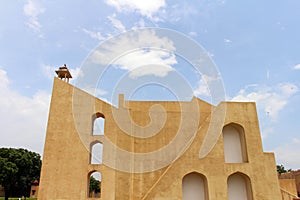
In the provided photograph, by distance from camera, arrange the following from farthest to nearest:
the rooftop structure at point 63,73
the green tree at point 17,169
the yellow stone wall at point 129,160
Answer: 1. the green tree at point 17,169
2. the rooftop structure at point 63,73
3. the yellow stone wall at point 129,160

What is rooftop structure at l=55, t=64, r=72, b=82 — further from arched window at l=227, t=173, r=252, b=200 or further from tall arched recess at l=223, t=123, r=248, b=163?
arched window at l=227, t=173, r=252, b=200

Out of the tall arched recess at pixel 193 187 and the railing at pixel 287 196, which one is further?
the railing at pixel 287 196

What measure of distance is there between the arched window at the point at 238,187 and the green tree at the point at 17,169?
2577 cm

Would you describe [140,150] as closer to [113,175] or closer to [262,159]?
[113,175]

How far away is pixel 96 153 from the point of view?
13.6 m

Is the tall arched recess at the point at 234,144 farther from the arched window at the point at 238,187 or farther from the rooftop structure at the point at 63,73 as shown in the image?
the rooftop structure at the point at 63,73

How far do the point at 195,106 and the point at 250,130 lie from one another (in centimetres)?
346

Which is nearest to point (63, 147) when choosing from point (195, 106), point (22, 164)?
point (195, 106)

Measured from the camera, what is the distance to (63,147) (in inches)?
523

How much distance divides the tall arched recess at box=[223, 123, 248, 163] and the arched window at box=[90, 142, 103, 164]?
7039 mm

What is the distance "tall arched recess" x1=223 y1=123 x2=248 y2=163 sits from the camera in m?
14.8

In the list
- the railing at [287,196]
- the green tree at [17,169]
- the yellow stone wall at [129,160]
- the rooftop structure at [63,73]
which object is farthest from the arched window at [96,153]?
the green tree at [17,169]

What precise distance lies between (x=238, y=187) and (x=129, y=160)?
620 centimetres

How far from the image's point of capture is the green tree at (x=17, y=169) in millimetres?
29891
